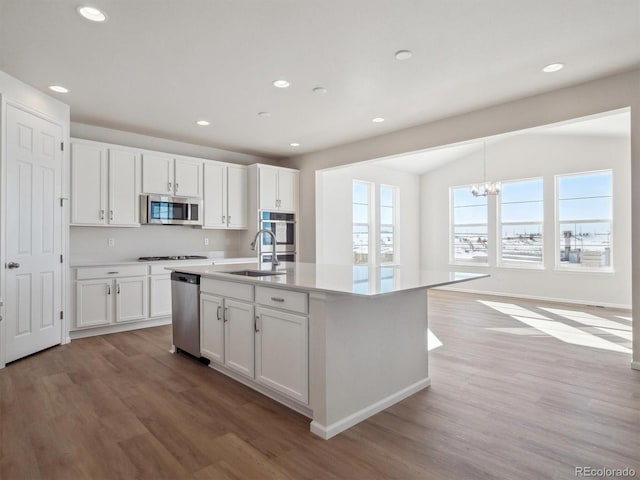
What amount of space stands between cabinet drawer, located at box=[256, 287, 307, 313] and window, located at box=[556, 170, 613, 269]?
21.0 feet

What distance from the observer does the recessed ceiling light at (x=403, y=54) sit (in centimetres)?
294

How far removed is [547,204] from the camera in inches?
273

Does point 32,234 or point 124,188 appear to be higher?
point 124,188

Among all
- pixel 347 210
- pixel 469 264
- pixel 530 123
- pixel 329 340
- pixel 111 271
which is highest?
pixel 530 123

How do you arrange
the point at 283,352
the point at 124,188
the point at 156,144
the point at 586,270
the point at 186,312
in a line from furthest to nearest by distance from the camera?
the point at 586,270 → the point at 156,144 → the point at 124,188 → the point at 186,312 → the point at 283,352

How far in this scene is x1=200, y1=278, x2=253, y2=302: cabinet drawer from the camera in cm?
274

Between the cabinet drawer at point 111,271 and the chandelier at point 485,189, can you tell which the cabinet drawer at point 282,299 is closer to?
the cabinet drawer at point 111,271

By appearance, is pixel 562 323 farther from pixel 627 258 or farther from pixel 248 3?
pixel 248 3

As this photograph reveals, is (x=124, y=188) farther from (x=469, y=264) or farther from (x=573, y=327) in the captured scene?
(x=469, y=264)

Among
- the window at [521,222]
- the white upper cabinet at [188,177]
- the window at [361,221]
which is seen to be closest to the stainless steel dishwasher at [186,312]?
the white upper cabinet at [188,177]

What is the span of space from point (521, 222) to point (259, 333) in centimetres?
654

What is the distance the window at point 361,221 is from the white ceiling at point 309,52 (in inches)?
129

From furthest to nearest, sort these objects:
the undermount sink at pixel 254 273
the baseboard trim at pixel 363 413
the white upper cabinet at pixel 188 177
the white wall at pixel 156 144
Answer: the white upper cabinet at pixel 188 177, the white wall at pixel 156 144, the undermount sink at pixel 254 273, the baseboard trim at pixel 363 413

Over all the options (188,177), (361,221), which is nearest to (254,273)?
(188,177)
